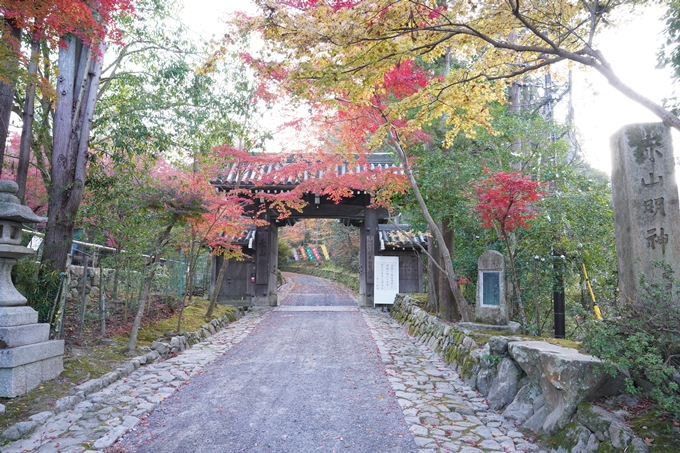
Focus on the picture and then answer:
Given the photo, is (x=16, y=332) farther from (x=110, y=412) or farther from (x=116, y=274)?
(x=116, y=274)

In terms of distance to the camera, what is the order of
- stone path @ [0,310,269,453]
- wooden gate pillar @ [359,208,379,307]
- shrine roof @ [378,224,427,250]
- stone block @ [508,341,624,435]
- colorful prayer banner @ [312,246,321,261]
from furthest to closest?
colorful prayer banner @ [312,246,321,261]
wooden gate pillar @ [359,208,379,307]
shrine roof @ [378,224,427,250]
stone path @ [0,310,269,453]
stone block @ [508,341,624,435]

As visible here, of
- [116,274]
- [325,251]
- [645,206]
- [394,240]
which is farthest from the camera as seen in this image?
[325,251]

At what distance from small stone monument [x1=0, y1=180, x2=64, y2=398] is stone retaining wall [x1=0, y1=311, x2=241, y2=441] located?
511 millimetres

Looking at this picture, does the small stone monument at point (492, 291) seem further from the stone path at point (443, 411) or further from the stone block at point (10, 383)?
the stone block at point (10, 383)

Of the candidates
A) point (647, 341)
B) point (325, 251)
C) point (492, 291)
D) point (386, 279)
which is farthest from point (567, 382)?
point (325, 251)

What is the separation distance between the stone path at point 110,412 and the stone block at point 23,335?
102 cm

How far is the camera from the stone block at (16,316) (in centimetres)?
491

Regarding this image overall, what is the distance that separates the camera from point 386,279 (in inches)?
642

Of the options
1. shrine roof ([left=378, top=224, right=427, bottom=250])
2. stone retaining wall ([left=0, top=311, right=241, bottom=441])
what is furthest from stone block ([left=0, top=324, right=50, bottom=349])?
shrine roof ([left=378, top=224, right=427, bottom=250])

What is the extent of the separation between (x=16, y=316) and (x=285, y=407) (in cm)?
348

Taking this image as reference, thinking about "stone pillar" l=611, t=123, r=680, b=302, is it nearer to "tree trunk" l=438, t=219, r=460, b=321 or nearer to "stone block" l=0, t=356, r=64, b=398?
"tree trunk" l=438, t=219, r=460, b=321

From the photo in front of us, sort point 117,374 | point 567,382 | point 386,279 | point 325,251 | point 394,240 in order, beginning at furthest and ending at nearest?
point 325,251, point 386,279, point 394,240, point 117,374, point 567,382

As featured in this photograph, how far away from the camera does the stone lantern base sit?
15.6ft

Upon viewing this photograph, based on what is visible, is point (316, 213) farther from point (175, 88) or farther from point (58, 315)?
point (58, 315)
